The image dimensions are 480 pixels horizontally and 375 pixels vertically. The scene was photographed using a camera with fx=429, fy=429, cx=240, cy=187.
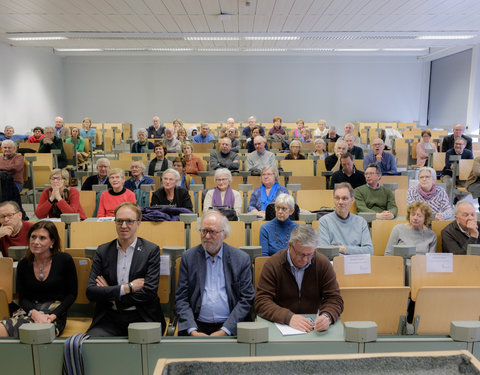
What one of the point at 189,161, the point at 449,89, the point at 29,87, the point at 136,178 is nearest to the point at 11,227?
the point at 136,178

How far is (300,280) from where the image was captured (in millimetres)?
2244

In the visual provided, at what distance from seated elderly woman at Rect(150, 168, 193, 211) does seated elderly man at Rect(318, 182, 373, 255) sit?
1.38 metres

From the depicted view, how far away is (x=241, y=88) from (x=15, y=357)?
42.8 feet

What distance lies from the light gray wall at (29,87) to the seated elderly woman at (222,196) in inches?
295

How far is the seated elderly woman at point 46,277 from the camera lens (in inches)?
93.2

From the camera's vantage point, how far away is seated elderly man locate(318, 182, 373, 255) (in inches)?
123

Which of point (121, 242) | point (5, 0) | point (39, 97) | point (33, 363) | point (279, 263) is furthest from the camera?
point (39, 97)

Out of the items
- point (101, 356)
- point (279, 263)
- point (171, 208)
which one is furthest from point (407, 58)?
point (101, 356)

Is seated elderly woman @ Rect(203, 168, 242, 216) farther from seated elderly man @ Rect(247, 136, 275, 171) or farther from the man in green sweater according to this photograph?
seated elderly man @ Rect(247, 136, 275, 171)

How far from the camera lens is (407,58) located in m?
13.7

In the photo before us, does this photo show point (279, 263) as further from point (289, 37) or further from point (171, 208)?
point (289, 37)

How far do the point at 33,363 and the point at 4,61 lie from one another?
10.2 metres

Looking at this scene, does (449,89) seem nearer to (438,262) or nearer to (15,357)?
(438,262)

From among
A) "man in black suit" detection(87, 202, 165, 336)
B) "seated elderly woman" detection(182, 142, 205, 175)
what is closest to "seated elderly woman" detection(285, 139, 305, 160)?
"seated elderly woman" detection(182, 142, 205, 175)
